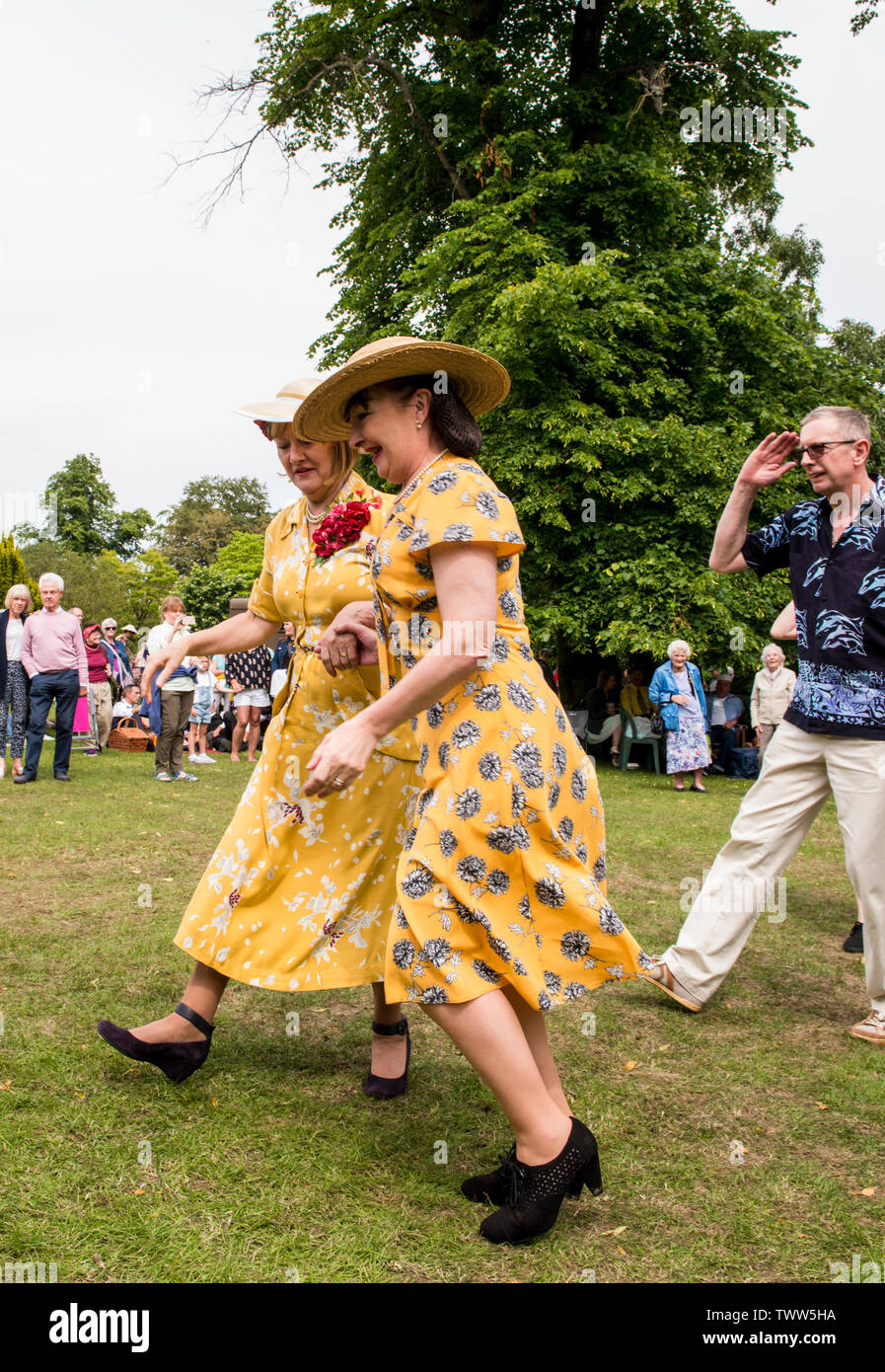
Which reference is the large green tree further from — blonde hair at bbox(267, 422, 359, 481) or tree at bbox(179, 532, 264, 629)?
tree at bbox(179, 532, 264, 629)

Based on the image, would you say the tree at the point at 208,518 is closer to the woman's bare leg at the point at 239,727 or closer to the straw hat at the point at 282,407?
the woman's bare leg at the point at 239,727

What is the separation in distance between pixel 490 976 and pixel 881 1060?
2.30 m

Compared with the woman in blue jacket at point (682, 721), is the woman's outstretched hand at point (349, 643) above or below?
above

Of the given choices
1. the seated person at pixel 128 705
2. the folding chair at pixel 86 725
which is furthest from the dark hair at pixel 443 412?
the seated person at pixel 128 705

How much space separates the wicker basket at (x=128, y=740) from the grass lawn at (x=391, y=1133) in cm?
1168

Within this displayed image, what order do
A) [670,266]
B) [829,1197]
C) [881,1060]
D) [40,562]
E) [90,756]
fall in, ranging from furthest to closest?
[40,562]
[670,266]
[90,756]
[881,1060]
[829,1197]

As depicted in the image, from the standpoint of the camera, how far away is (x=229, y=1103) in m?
3.45

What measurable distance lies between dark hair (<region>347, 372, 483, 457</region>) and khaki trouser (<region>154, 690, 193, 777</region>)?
10301 millimetres

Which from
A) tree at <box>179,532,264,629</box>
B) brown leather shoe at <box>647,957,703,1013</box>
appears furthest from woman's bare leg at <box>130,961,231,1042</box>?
tree at <box>179,532,264,629</box>

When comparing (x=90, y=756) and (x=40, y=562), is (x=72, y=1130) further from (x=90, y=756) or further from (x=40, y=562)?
(x=40, y=562)

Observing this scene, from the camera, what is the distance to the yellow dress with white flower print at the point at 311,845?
3412 mm

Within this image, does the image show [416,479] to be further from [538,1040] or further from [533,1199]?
[533,1199]

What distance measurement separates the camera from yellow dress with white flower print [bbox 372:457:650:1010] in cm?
257

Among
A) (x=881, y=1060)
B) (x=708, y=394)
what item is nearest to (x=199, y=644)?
(x=881, y=1060)
